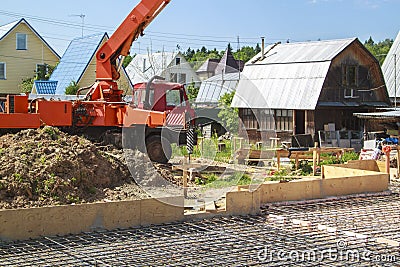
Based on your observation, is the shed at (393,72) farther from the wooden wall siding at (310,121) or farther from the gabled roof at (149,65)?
the gabled roof at (149,65)

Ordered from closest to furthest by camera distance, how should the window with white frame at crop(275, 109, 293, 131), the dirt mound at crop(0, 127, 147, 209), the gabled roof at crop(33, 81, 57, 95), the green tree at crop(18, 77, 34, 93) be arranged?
1. the dirt mound at crop(0, 127, 147, 209)
2. the window with white frame at crop(275, 109, 293, 131)
3. the gabled roof at crop(33, 81, 57, 95)
4. the green tree at crop(18, 77, 34, 93)

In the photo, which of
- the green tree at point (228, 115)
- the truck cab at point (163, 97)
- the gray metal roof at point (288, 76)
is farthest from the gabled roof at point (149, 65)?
the truck cab at point (163, 97)

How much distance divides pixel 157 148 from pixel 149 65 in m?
21.0

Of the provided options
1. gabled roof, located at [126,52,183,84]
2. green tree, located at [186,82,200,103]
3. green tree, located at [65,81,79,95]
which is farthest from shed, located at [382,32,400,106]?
green tree, located at [65,81,79,95]

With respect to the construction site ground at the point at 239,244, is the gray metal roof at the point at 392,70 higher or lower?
higher

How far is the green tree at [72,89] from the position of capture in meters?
26.3

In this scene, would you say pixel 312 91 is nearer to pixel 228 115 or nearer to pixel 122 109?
pixel 228 115

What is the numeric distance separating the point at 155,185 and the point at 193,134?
1934 millimetres

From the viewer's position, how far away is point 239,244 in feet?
25.4

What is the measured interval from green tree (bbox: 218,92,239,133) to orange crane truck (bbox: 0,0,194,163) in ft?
20.9

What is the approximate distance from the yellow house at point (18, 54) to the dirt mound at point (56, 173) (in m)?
19.3

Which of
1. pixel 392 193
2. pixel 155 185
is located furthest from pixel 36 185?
pixel 392 193

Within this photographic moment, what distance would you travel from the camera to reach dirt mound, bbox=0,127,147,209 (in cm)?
919

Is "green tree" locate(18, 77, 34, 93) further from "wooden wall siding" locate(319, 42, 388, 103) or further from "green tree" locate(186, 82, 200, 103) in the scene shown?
"wooden wall siding" locate(319, 42, 388, 103)
